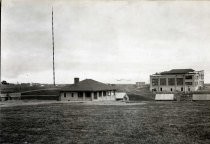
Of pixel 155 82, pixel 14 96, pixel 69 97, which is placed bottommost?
pixel 69 97

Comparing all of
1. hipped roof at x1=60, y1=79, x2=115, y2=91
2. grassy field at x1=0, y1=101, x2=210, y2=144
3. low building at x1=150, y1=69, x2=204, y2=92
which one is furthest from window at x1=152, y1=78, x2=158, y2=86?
grassy field at x1=0, y1=101, x2=210, y2=144

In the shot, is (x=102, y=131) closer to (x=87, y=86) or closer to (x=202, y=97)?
(x=87, y=86)

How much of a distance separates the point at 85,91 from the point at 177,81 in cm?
4886

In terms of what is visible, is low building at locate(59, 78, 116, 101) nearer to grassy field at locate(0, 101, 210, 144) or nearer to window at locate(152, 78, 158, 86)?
grassy field at locate(0, 101, 210, 144)

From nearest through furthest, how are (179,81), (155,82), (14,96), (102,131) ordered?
1. (102,131)
2. (14,96)
3. (179,81)
4. (155,82)

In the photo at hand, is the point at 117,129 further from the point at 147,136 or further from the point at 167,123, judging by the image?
the point at 167,123

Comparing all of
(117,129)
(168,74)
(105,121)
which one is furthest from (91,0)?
(168,74)

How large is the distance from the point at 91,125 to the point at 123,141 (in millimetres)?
6079

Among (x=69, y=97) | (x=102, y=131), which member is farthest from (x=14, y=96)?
(x=102, y=131)

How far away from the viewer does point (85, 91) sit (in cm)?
5397

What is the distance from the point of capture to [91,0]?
1554 centimetres

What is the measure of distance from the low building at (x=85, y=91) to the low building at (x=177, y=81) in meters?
42.2

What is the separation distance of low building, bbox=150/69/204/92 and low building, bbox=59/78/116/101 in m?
42.2

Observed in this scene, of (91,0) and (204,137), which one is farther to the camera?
A: (204,137)
